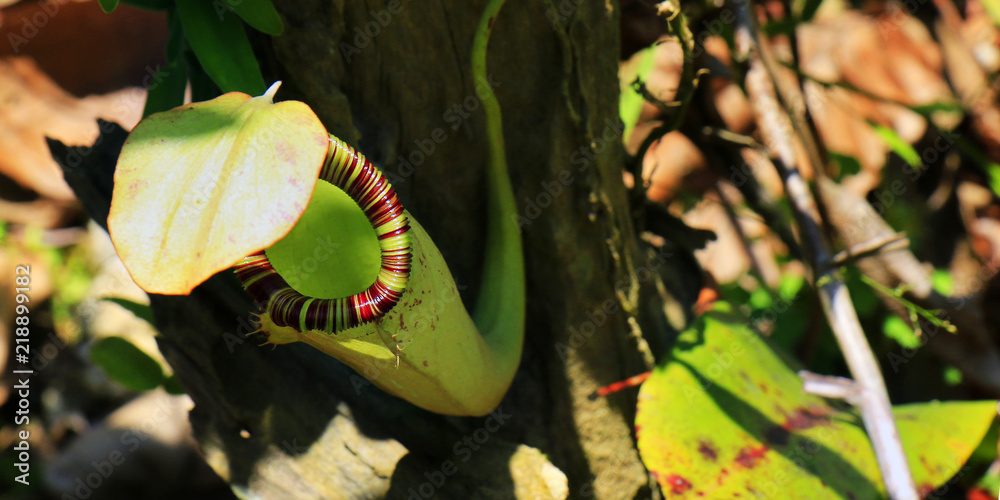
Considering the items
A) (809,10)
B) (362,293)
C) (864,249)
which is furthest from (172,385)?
(809,10)

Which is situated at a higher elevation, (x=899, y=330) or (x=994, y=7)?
(x=994, y=7)

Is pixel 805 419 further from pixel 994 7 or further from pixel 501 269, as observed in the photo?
pixel 994 7

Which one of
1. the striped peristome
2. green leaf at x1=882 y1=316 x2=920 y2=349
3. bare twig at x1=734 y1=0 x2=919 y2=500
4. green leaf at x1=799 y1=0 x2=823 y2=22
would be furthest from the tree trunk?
green leaf at x1=882 y1=316 x2=920 y2=349

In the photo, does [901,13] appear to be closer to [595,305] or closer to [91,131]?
[595,305]

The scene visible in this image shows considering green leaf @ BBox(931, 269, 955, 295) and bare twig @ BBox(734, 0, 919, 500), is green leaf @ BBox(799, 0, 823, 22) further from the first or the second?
green leaf @ BBox(931, 269, 955, 295)

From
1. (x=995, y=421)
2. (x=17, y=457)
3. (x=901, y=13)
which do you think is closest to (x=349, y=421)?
(x=995, y=421)

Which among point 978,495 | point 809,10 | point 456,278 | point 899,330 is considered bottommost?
point 978,495

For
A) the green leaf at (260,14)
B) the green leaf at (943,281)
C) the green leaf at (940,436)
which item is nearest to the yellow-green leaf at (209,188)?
the green leaf at (260,14)
